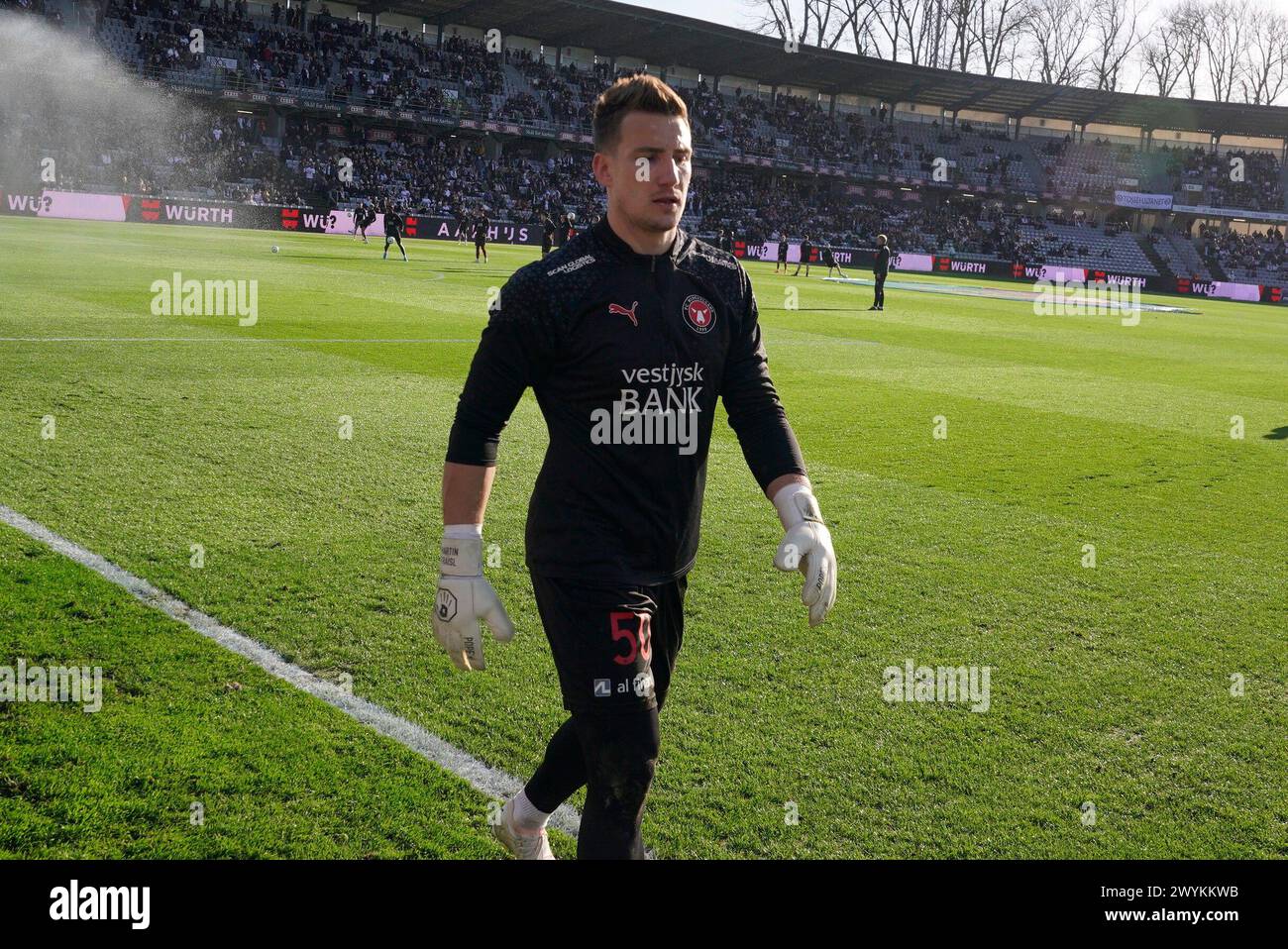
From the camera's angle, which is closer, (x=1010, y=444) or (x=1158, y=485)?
(x=1158, y=485)

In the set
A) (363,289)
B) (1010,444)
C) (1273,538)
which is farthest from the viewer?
(363,289)

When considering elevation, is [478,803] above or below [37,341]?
below

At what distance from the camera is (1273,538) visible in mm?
8562

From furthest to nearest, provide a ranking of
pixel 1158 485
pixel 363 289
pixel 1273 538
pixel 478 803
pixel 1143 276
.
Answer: pixel 1143 276
pixel 363 289
pixel 1158 485
pixel 1273 538
pixel 478 803

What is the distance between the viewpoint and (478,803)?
4055mm

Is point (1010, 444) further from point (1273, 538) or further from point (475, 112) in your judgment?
point (475, 112)

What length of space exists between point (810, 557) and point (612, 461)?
0.63 m

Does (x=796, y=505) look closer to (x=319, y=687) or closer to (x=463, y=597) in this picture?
(x=463, y=597)

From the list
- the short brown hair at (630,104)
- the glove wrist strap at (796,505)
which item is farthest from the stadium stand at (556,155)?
the glove wrist strap at (796,505)

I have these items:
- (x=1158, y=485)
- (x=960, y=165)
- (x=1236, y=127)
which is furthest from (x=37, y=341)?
(x=1236, y=127)

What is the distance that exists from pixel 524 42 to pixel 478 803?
213 ft

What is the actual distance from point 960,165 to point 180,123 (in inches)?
1889

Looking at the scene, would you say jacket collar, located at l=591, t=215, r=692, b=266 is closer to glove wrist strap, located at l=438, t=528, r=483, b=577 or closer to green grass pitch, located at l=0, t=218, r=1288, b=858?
glove wrist strap, located at l=438, t=528, r=483, b=577
